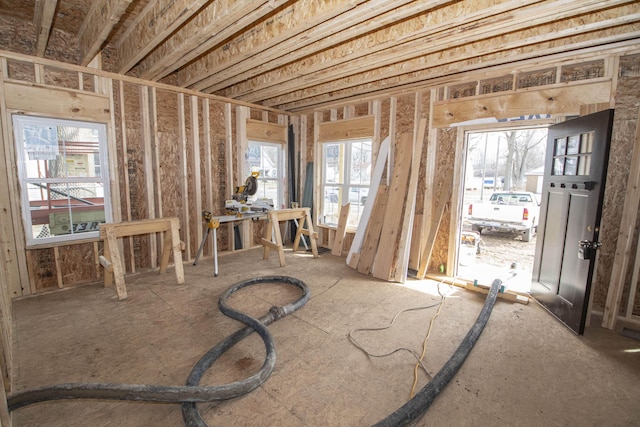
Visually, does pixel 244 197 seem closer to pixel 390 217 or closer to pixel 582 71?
pixel 390 217

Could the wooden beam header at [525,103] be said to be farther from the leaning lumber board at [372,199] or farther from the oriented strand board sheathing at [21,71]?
the oriented strand board sheathing at [21,71]

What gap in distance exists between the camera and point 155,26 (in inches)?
108

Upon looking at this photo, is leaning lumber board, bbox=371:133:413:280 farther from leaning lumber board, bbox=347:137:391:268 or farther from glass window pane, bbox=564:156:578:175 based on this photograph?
glass window pane, bbox=564:156:578:175

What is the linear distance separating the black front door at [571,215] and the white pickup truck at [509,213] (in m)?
3.94

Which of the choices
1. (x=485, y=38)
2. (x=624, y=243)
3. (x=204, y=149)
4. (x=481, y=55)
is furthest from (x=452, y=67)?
(x=204, y=149)

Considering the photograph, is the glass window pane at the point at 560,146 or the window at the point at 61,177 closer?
the glass window pane at the point at 560,146

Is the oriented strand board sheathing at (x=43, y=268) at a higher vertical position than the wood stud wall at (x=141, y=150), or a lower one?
lower

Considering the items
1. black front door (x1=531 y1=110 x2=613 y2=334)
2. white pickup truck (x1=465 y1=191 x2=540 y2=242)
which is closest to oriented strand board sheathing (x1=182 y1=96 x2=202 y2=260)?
black front door (x1=531 y1=110 x2=613 y2=334)

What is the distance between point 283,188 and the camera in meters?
6.17

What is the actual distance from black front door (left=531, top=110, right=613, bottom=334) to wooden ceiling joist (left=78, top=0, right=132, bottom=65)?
4291 mm

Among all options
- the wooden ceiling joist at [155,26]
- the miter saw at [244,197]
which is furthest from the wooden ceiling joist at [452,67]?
the wooden ceiling joist at [155,26]

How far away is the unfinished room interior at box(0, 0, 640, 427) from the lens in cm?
201

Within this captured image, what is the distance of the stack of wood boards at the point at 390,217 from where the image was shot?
13.6 ft

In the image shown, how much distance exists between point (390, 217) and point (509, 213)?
181 inches
